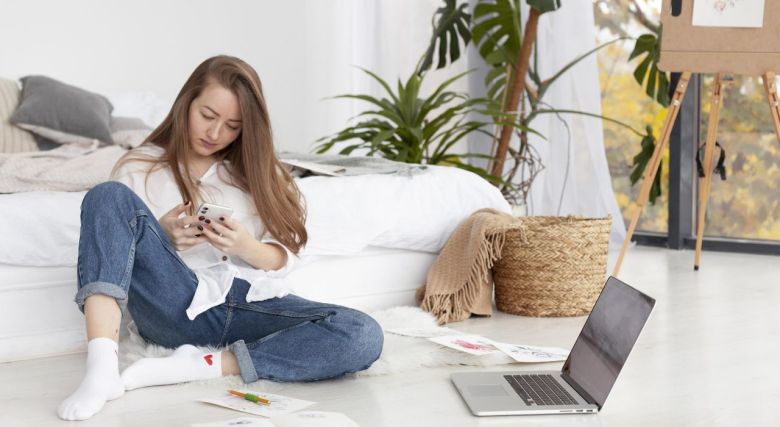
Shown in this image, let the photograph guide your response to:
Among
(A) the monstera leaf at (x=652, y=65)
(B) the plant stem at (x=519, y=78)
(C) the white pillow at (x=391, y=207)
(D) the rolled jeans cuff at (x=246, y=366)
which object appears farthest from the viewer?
(B) the plant stem at (x=519, y=78)

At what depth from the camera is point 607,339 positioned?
1.87 metres

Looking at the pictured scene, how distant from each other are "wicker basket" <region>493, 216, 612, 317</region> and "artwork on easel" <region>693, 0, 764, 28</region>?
798mm

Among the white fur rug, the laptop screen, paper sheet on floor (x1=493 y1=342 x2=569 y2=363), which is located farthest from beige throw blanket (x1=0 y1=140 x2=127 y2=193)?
the laptop screen

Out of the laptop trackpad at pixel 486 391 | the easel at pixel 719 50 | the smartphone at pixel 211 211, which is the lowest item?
the laptop trackpad at pixel 486 391

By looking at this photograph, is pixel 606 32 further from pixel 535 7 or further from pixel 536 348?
pixel 536 348

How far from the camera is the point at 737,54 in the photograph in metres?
3.13

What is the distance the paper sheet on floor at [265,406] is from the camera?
184 cm

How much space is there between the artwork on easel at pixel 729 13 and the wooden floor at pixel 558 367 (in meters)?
0.93

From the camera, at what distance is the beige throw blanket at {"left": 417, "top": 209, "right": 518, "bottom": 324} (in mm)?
2805

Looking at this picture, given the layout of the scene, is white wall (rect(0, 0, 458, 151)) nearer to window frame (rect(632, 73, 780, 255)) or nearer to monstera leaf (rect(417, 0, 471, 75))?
monstera leaf (rect(417, 0, 471, 75))

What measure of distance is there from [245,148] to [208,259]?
0.27 metres

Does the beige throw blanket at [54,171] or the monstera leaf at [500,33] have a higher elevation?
the monstera leaf at [500,33]

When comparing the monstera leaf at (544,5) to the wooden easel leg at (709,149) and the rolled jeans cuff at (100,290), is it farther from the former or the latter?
the rolled jeans cuff at (100,290)

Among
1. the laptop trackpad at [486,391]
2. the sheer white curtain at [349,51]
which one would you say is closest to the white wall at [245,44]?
the sheer white curtain at [349,51]
